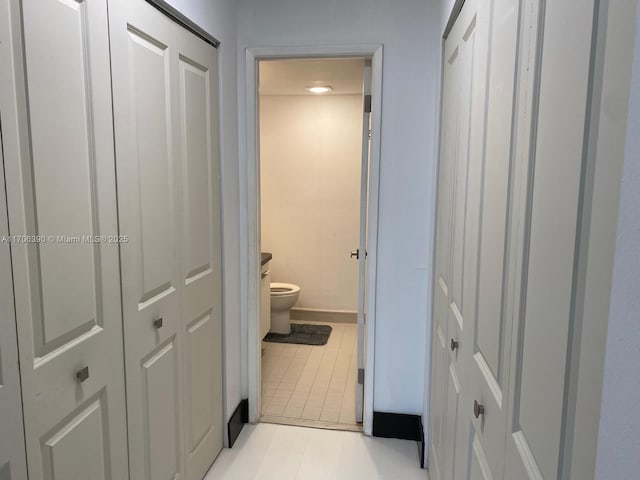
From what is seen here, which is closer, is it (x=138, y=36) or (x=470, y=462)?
(x=470, y=462)

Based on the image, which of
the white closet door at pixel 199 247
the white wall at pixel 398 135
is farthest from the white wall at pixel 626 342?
the white wall at pixel 398 135

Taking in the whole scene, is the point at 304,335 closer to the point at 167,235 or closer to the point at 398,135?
the point at 398,135

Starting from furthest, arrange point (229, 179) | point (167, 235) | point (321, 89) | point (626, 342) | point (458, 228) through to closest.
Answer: point (321, 89) → point (229, 179) → point (167, 235) → point (458, 228) → point (626, 342)

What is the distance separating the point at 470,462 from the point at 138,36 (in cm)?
164

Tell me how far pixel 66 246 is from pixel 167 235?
533mm

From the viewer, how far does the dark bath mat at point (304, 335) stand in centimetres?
390

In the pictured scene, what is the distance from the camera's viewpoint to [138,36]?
4.81 feet

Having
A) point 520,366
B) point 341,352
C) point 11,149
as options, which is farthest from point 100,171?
point 341,352

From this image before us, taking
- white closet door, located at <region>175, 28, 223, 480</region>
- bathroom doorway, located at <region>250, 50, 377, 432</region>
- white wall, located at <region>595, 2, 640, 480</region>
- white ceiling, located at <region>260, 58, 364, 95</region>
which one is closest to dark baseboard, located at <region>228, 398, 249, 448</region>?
white closet door, located at <region>175, 28, 223, 480</region>

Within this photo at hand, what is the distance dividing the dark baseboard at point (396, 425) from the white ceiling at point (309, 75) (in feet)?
6.87

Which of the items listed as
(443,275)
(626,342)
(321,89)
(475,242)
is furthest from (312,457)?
(321,89)

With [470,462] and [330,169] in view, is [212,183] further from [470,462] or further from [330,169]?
[330,169]

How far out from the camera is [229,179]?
2270 mm

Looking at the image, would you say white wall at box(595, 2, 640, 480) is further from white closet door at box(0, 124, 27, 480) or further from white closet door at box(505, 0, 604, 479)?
white closet door at box(0, 124, 27, 480)
